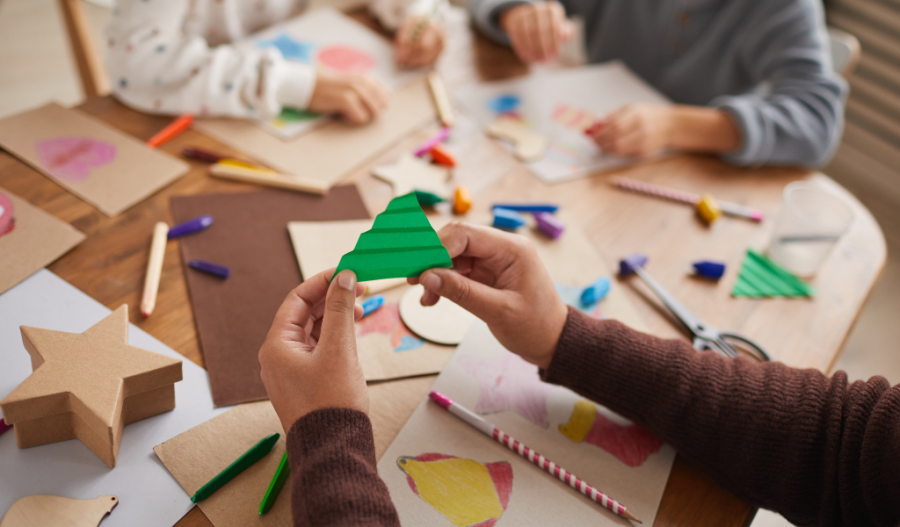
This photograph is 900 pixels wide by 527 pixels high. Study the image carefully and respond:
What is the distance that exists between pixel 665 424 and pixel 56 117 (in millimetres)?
939

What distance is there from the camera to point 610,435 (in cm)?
63

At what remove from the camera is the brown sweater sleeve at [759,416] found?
0.56m

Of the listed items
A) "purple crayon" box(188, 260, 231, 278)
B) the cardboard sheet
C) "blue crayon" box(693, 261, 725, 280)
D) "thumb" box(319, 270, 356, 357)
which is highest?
"thumb" box(319, 270, 356, 357)

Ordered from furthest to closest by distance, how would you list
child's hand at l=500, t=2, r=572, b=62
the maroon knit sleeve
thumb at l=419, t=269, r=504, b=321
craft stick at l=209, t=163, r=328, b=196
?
child's hand at l=500, t=2, r=572, b=62 < craft stick at l=209, t=163, r=328, b=196 < thumb at l=419, t=269, r=504, b=321 < the maroon knit sleeve

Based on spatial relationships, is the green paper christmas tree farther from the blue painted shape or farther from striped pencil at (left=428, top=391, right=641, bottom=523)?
the blue painted shape

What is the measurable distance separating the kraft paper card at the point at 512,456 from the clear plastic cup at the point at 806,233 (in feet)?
1.38

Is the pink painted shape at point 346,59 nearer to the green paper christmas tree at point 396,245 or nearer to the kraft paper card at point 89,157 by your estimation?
the kraft paper card at point 89,157

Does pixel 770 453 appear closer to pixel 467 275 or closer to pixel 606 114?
pixel 467 275

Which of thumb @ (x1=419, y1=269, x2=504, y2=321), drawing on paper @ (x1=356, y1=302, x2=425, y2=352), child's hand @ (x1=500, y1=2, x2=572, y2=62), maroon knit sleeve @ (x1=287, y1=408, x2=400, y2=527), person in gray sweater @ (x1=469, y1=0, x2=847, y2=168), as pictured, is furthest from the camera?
child's hand @ (x1=500, y1=2, x2=572, y2=62)

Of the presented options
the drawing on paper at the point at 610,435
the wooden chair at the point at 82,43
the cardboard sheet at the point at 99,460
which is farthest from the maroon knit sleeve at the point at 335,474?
the wooden chair at the point at 82,43

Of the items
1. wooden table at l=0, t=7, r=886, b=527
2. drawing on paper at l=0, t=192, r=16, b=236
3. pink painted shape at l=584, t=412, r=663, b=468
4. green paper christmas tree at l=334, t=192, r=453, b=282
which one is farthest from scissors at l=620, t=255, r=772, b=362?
drawing on paper at l=0, t=192, r=16, b=236

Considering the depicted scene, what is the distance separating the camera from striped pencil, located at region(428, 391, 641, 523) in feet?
1.82

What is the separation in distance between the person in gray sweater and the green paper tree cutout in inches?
10.5

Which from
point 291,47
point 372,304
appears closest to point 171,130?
point 291,47
